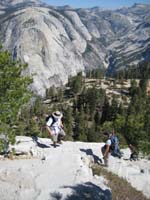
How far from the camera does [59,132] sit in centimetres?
3158

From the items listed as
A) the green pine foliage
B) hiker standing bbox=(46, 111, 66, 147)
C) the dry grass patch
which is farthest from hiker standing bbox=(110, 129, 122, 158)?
the green pine foliage

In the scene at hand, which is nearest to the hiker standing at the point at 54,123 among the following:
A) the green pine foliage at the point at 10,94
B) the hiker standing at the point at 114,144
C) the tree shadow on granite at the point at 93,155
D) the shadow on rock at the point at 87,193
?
the green pine foliage at the point at 10,94

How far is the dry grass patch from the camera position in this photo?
81.6ft

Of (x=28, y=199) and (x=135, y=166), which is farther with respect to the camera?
(x=135, y=166)

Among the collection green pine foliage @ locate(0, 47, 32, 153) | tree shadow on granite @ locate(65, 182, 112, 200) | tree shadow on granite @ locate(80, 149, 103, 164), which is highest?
green pine foliage @ locate(0, 47, 32, 153)

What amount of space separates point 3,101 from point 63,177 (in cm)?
595

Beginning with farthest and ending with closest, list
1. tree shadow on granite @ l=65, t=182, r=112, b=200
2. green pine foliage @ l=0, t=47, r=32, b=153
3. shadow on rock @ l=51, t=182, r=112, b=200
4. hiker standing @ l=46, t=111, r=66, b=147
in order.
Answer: hiker standing @ l=46, t=111, r=66, b=147 → green pine foliage @ l=0, t=47, r=32, b=153 → tree shadow on granite @ l=65, t=182, r=112, b=200 → shadow on rock @ l=51, t=182, r=112, b=200

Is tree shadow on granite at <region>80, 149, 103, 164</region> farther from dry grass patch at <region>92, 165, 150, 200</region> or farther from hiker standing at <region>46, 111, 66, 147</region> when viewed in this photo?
hiker standing at <region>46, 111, 66, 147</region>

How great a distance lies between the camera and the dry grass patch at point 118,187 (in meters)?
24.9

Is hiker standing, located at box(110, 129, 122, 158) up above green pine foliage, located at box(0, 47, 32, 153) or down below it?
below

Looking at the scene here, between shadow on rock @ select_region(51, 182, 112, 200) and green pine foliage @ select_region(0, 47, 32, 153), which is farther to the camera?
green pine foliage @ select_region(0, 47, 32, 153)

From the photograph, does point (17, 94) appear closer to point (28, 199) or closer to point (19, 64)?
point (19, 64)

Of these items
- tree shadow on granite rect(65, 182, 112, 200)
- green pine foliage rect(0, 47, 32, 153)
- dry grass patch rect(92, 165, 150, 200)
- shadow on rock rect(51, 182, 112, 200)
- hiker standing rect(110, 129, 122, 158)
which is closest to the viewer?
shadow on rock rect(51, 182, 112, 200)

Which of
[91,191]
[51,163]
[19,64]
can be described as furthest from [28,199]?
[19,64]
